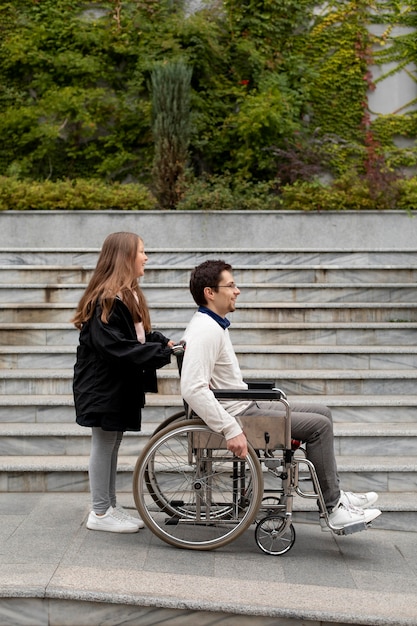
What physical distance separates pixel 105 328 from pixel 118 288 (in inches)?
9.0

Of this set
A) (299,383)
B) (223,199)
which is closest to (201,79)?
(223,199)

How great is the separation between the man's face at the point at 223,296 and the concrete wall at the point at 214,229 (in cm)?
459

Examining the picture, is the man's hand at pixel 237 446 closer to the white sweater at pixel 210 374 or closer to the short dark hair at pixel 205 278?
the white sweater at pixel 210 374

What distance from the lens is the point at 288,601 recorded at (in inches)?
128

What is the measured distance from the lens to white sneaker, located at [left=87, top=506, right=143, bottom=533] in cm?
414

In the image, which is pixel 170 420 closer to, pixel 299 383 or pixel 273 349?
pixel 299 383

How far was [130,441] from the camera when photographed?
17.0ft

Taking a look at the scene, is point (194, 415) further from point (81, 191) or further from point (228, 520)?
point (81, 191)

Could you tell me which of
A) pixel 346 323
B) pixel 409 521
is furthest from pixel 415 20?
pixel 409 521

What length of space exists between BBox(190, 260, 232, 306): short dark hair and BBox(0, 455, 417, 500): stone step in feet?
4.46

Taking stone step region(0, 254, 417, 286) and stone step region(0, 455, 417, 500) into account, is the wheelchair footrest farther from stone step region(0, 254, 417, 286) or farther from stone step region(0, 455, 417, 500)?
stone step region(0, 254, 417, 286)

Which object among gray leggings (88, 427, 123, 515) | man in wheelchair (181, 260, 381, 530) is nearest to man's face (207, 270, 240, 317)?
man in wheelchair (181, 260, 381, 530)

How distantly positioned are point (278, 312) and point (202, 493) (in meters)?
3.22

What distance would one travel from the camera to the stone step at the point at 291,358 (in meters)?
6.18
